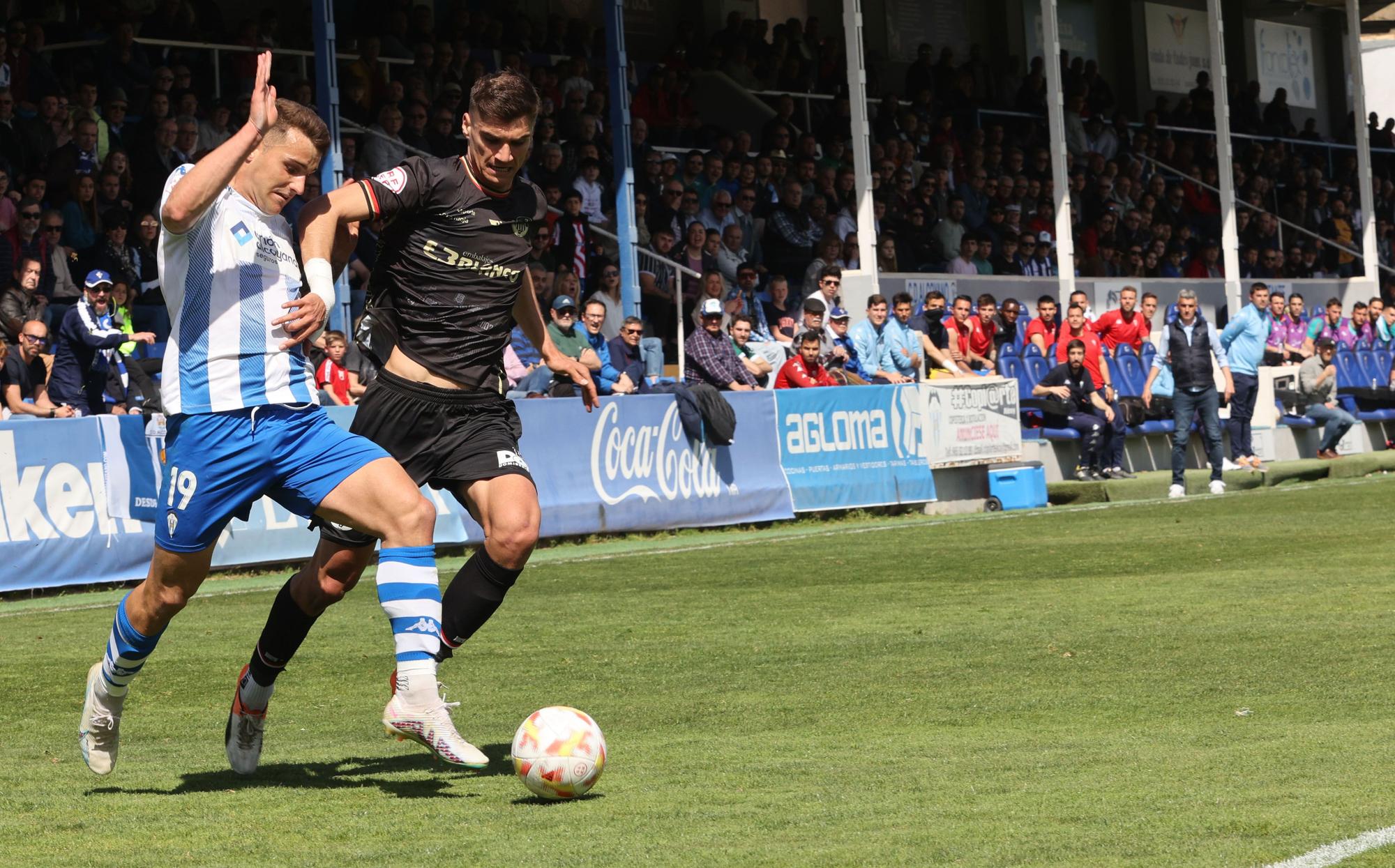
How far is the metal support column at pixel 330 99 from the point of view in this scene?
1720 cm

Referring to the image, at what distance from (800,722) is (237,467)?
2339 millimetres

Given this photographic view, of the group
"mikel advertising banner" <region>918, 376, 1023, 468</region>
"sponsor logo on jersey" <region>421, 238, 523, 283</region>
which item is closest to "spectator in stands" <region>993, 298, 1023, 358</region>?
"mikel advertising banner" <region>918, 376, 1023, 468</region>

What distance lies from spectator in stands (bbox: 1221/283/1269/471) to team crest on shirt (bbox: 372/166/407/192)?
1778 cm

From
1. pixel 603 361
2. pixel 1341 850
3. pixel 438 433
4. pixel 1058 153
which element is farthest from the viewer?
pixel 1058 153

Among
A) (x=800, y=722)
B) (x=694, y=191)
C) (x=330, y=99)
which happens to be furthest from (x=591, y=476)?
(x=800, y=722)

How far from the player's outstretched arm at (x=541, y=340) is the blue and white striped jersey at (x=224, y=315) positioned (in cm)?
107

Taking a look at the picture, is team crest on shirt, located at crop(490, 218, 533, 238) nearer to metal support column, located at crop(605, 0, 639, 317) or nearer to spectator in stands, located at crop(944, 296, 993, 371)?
metal support column, located at crop(605, 0, 639, 317)

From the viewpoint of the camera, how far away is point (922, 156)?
28.9 m

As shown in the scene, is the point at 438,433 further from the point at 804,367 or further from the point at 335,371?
the point at 804,367

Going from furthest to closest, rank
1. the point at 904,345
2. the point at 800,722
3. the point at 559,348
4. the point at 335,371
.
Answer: the point at 904,345 < the point at 559,348 < the point at 335,371 < the point at 800,722

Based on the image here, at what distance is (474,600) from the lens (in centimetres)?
619

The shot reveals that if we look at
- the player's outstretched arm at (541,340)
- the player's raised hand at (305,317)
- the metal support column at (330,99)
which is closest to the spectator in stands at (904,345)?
the metal support column at (330,99)

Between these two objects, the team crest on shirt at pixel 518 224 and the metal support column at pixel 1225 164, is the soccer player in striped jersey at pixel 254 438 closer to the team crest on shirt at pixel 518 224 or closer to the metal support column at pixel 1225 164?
the team crest on shirt at pixel 518 224

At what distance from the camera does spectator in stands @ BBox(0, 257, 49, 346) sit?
50.2 ft
